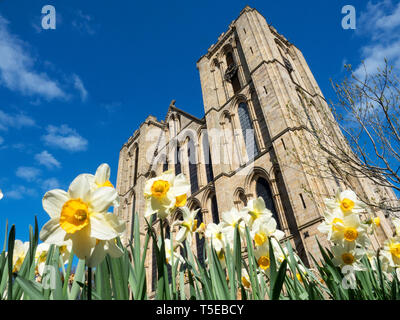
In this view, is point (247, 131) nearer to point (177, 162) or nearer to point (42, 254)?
point (177, 162)

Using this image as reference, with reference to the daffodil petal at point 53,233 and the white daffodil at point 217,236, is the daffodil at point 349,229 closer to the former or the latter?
the white daffodil at point 217,236

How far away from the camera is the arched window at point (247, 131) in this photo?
1219 cm

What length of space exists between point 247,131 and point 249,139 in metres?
0.61

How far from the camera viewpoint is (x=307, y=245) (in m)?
7.69

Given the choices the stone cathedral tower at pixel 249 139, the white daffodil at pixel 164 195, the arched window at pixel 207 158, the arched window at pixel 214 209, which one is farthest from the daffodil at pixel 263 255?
the arched window at pixel 207 158

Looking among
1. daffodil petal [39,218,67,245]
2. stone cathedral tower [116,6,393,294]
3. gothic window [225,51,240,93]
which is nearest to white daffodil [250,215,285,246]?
daffodil petal [39,218,67,245]

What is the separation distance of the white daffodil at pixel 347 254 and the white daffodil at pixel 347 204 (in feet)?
0.60

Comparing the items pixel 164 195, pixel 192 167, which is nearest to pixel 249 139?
pixel 192 167

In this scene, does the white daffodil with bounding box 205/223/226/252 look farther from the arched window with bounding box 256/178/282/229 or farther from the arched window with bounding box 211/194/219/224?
the arched window with bounding box 211/194/219/224

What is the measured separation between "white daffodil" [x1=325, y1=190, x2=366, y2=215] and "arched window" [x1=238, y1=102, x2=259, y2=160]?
10555mm

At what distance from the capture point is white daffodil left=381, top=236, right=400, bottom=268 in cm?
159

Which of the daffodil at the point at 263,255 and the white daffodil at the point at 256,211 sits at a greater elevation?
the white daffodil at the point at 256,211

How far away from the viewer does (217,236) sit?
1613 millimetres
